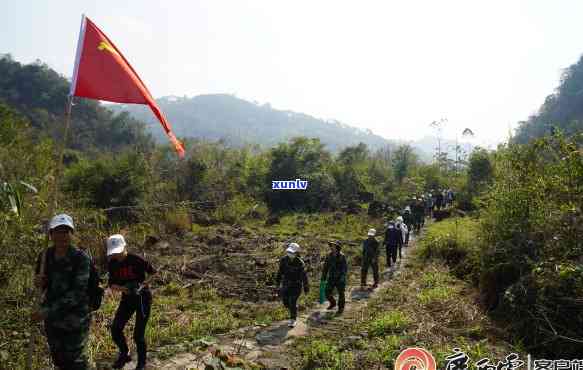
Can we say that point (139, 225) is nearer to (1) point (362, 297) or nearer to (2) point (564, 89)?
(1) point (362, 297)

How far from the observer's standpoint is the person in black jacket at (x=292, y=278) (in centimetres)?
696

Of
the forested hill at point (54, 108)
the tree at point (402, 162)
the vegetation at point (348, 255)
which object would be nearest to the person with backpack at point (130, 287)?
the vegetation at point (348, 255)

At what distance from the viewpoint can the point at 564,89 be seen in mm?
79250

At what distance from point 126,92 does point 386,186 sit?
105 feet

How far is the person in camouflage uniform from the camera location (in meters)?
3.42

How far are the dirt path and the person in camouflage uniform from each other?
1473 mm

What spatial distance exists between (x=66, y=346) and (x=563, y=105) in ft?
308

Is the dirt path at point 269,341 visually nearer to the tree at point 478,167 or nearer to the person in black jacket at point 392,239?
Answer: the person in black jacket at point 392,239

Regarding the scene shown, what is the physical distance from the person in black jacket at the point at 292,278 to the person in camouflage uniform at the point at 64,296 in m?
3.88

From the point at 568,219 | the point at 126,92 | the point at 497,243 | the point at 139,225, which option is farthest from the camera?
the point at 139,225

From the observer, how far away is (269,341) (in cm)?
625

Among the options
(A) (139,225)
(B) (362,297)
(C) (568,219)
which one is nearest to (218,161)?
(A) (139,225)

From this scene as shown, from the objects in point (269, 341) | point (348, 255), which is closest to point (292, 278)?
point (269, 341)

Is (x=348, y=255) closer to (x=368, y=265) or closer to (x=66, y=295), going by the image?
(x=368, y=265)
